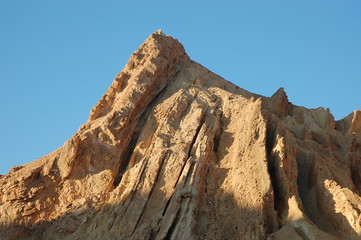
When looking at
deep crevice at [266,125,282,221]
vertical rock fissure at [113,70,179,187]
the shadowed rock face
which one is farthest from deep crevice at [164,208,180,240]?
deep crevice at [266,125,282,221]

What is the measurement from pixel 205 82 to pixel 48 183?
9.90 metres

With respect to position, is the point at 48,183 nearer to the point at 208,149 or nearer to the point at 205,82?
the point at 208,149

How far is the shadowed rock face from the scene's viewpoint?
22391 millimetres

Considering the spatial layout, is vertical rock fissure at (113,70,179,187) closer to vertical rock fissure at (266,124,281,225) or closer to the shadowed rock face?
the shadowed rock face

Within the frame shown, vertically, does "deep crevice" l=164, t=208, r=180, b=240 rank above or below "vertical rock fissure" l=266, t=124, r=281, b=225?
below

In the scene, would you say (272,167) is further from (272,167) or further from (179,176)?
(179,176)

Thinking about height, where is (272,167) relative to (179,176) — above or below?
above

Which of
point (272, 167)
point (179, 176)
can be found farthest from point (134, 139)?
point (272, 167)

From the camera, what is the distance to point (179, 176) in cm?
2398

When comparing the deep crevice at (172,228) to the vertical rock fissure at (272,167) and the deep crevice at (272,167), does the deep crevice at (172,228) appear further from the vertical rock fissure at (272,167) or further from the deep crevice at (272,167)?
the deep crevice at (272,167)

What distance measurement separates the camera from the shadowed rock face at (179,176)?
2239cm

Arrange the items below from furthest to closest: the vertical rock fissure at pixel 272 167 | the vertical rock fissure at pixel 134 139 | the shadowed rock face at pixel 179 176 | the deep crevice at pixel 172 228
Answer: the vertical rock fissure at pixel 134 139 < the vertical rock fissure at pixel 272 167 < the shadowed rock face at pixel 179 176 < the deep crevice at pixel 172 228

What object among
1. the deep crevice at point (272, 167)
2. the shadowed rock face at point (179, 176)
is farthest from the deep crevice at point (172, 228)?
the deep crevice at point (272, 167)

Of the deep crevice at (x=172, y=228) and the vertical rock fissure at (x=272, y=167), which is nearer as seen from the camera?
the deep crevice at (x=172, y=228)
